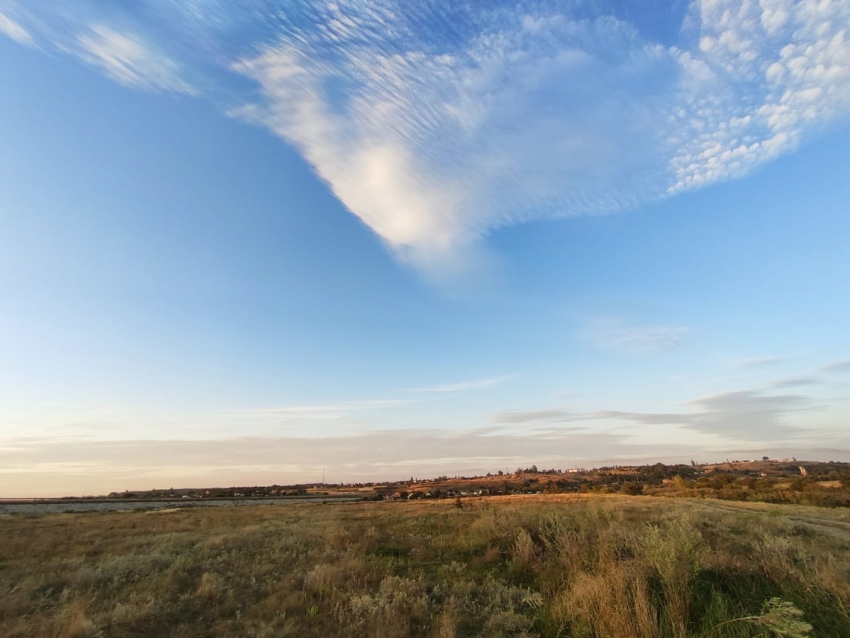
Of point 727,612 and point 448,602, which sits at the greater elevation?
point 727,612

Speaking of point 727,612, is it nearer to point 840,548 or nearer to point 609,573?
point 609,573

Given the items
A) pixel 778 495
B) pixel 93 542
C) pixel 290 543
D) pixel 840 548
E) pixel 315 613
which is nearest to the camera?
pixel 315 613

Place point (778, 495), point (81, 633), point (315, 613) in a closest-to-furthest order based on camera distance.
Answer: point (81, 633) → point (315, 613) → point (778, 495)

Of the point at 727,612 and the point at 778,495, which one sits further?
the point at 778,495

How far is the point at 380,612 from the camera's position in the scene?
7883mm

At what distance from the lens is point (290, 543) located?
16781mm

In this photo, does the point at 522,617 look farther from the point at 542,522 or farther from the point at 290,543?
the point at 290,543

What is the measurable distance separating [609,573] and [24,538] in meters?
32.3

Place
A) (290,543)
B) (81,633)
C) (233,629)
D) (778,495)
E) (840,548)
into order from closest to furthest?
(81,633), (233,629), (840,548), (290,543), (778,495)

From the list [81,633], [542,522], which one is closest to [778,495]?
[542,522]

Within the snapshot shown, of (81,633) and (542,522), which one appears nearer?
(81,633)

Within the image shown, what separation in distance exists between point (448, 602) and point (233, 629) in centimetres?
406

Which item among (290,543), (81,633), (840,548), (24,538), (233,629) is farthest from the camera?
(24,538)

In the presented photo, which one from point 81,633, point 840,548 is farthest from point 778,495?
point 81,633
